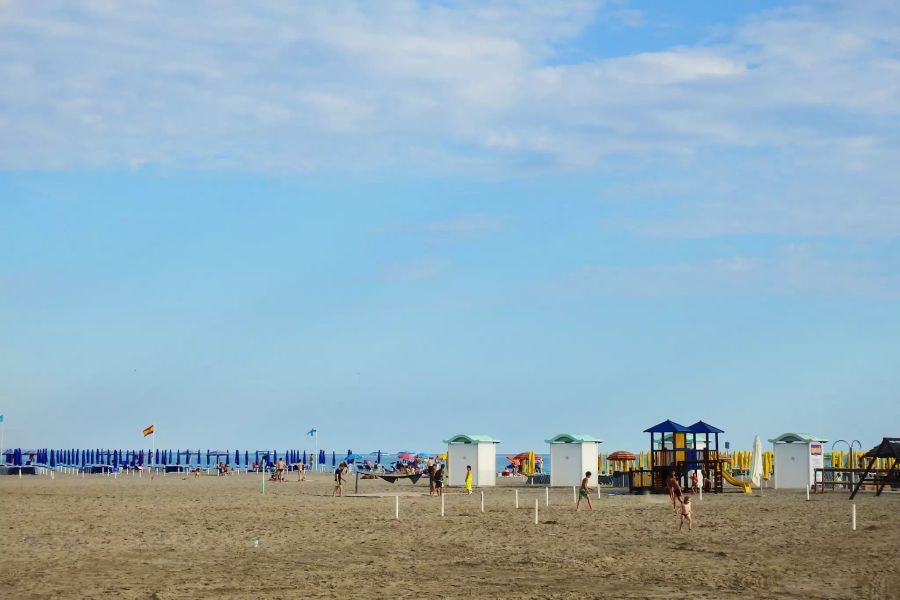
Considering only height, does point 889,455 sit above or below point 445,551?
above

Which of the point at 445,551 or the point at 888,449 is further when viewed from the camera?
the point at 888,449

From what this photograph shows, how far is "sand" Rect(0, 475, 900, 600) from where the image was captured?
18.1 m

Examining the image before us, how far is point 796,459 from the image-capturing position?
49812mm

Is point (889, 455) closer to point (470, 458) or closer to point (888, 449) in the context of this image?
point (888, 449)

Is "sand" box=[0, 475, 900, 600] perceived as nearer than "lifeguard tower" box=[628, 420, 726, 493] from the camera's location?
Yes

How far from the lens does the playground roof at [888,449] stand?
4169 centimetres

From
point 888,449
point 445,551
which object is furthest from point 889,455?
point 445,551

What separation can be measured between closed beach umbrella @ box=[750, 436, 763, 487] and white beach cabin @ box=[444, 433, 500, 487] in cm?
1183

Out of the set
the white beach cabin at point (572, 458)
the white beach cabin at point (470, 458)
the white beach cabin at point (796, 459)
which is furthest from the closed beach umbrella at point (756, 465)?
the white beach cabin at point (470, 458)

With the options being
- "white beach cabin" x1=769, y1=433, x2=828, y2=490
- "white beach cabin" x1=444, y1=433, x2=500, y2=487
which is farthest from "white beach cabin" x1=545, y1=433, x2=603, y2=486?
"white beach cabin" x1=769, y1=433, x2=828, y2=490

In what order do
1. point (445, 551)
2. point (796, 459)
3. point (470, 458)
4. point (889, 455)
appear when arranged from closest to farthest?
point (445, 551), point (889, 455), point (796, 459), point (470, 458)

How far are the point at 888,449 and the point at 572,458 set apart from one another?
14.8m

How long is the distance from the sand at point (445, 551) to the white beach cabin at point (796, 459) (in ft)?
37.1

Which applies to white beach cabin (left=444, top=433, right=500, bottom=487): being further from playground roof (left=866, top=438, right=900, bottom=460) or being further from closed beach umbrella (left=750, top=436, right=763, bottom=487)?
playground roof (left=866, top=438, right=900, bottom=460)
